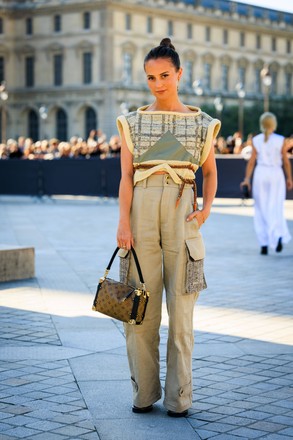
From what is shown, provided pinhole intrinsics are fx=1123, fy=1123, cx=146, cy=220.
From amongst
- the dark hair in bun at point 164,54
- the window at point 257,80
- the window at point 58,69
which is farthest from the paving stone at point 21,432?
the window at point 257,80

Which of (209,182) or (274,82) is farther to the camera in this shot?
(274,82)

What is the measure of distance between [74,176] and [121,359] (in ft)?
73.9

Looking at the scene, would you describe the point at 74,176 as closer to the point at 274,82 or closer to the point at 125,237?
the point at 125,237

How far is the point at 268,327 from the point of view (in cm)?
765

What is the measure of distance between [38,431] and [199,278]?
102 cm

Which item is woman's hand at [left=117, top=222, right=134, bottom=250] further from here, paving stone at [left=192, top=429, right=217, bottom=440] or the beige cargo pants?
paving stone at [left=192, top=429, right=217, bottom=440]

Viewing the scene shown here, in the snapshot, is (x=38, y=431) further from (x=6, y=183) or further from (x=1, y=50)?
(x=1, y=50)

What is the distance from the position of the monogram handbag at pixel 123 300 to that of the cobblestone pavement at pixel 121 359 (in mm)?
486

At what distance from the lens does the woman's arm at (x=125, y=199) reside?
5.14 meters

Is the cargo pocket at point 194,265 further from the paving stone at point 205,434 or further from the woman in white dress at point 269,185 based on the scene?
the woman in white dress at point 269,185

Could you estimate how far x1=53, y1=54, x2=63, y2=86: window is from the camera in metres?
92.7

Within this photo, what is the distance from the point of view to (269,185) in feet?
42.8

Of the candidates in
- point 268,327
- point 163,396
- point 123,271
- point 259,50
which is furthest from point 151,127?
point 259,50

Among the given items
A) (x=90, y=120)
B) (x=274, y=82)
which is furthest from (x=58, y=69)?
(x=274, y=82)
